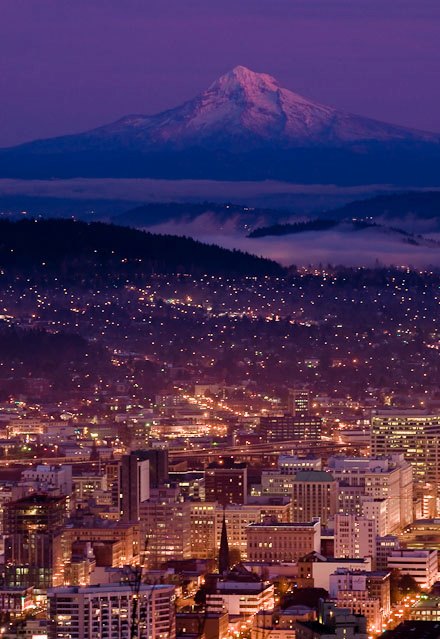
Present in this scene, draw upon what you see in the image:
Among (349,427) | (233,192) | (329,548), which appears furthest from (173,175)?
(329,548)

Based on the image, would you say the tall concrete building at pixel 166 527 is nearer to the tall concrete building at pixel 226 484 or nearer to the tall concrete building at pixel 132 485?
the tall concrete building at pixel 132 485

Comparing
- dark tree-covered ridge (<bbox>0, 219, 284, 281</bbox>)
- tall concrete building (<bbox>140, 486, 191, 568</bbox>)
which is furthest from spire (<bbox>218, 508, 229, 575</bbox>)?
dark tree-covered ridge (<bbox>0, 219, 284, 281</bbox>)

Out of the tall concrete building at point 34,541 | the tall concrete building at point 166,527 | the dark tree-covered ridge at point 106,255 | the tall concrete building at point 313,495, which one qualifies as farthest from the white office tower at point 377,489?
the dark tree-covered ridge at point 106,255

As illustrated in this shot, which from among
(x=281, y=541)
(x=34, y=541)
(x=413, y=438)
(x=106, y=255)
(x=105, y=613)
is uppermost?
(x=106, y=255)

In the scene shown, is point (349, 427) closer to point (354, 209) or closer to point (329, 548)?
point (329, 548)

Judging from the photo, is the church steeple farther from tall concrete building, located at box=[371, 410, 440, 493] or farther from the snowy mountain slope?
the snowy mountain slope

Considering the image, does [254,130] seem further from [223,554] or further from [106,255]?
[223,554]

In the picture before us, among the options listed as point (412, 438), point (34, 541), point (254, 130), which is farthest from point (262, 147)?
point (34, 541)
